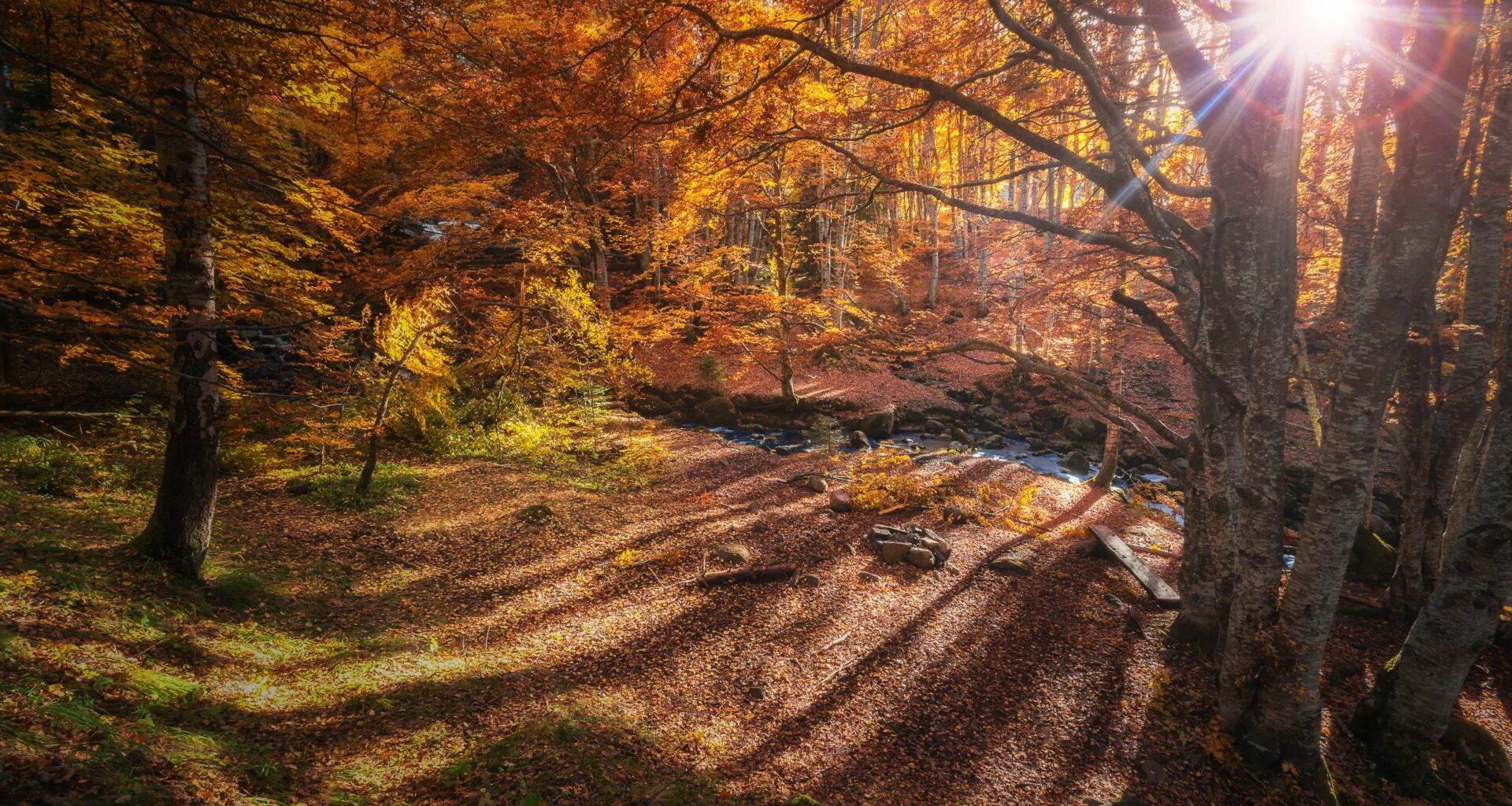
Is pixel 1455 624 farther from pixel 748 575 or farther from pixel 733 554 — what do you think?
pixel 733 554

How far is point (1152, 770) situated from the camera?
15.2 ft

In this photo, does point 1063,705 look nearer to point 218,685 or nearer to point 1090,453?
point 218,685

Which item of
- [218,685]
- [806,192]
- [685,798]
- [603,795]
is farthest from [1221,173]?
[806,192]

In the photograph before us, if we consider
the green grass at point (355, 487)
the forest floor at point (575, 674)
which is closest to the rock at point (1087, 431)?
the forest floor at point (575, 674)

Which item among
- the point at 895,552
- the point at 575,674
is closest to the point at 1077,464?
the point at 895,552

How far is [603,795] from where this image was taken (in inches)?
141

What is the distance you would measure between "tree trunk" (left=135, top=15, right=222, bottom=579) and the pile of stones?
8179mm

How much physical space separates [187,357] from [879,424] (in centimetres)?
1478

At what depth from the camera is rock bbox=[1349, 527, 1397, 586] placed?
8117 millimetres

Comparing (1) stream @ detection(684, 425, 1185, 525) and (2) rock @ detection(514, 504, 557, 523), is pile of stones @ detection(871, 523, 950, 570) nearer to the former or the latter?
(1) stream @ detection(684, 425, 1185, 525)

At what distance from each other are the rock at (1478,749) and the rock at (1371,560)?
3.99m

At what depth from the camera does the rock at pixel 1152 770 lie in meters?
4.55

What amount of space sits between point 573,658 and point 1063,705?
4905mm

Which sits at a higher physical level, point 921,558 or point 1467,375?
point 1467,375
